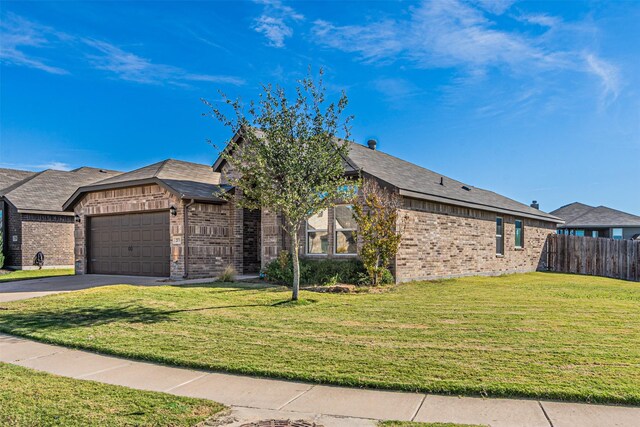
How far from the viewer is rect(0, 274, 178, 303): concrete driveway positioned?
1308 centimetres

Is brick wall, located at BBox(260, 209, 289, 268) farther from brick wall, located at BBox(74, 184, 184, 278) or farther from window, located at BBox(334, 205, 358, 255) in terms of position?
brick wall, located at BBox(74, 184, 184, 278)

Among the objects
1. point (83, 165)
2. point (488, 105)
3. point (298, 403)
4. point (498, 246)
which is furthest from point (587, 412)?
point (83, 165)

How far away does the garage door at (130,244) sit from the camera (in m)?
17.2

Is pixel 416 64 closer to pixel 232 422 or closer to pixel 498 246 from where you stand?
pixel 498 246

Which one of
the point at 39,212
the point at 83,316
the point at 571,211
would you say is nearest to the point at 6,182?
the point at 39,212

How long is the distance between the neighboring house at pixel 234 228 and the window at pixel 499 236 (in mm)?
44

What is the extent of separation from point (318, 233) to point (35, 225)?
17014 mm

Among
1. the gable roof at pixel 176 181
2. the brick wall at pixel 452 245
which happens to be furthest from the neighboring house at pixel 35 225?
the brick wall at pixel 452 245

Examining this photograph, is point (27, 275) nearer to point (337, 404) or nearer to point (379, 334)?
point (379, 334)

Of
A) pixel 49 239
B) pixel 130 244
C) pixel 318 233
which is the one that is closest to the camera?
pixel 318 233

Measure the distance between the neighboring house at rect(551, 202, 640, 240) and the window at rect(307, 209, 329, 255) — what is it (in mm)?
22500

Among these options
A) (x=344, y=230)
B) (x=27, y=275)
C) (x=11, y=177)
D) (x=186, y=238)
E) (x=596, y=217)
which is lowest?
(x=27, y=275)

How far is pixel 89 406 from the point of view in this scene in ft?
14.9

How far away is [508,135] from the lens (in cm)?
1789
